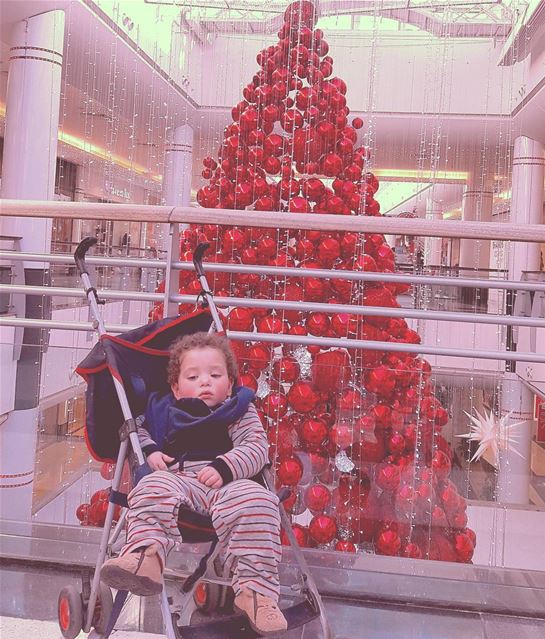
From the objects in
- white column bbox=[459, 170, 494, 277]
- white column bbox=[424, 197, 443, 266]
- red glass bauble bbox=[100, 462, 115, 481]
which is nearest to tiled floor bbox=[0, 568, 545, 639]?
red glass bauble bbox=[100, 462, 115, 481]

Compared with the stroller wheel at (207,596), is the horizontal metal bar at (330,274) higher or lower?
higher

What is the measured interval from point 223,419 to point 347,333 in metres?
1.08

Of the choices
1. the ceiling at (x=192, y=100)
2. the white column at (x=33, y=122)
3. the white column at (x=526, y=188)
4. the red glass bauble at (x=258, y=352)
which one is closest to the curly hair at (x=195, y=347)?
the red glass bauble at (x=258, y=352)

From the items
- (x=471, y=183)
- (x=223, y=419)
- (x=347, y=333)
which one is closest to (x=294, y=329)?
(x=347, y=333)

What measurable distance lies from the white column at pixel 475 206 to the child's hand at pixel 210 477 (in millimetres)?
12180

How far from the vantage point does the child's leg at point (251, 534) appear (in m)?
1.38

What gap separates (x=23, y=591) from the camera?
5.52 feet

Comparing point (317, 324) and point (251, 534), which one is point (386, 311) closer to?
point (317, 324)

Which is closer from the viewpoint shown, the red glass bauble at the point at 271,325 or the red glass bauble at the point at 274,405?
the red glass bauble at the point at 274,405

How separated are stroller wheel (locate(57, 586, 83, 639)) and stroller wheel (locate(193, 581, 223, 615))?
262mm

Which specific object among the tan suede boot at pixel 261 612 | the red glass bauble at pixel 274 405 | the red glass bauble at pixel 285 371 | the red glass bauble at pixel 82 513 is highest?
the red glass bauble at pixel 285 371

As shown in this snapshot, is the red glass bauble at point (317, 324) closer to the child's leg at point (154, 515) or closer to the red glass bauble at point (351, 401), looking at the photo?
the red glass bauble at point (351, 401)

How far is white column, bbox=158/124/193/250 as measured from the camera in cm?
996

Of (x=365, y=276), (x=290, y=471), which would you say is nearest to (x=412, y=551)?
(x=290, y=471)
